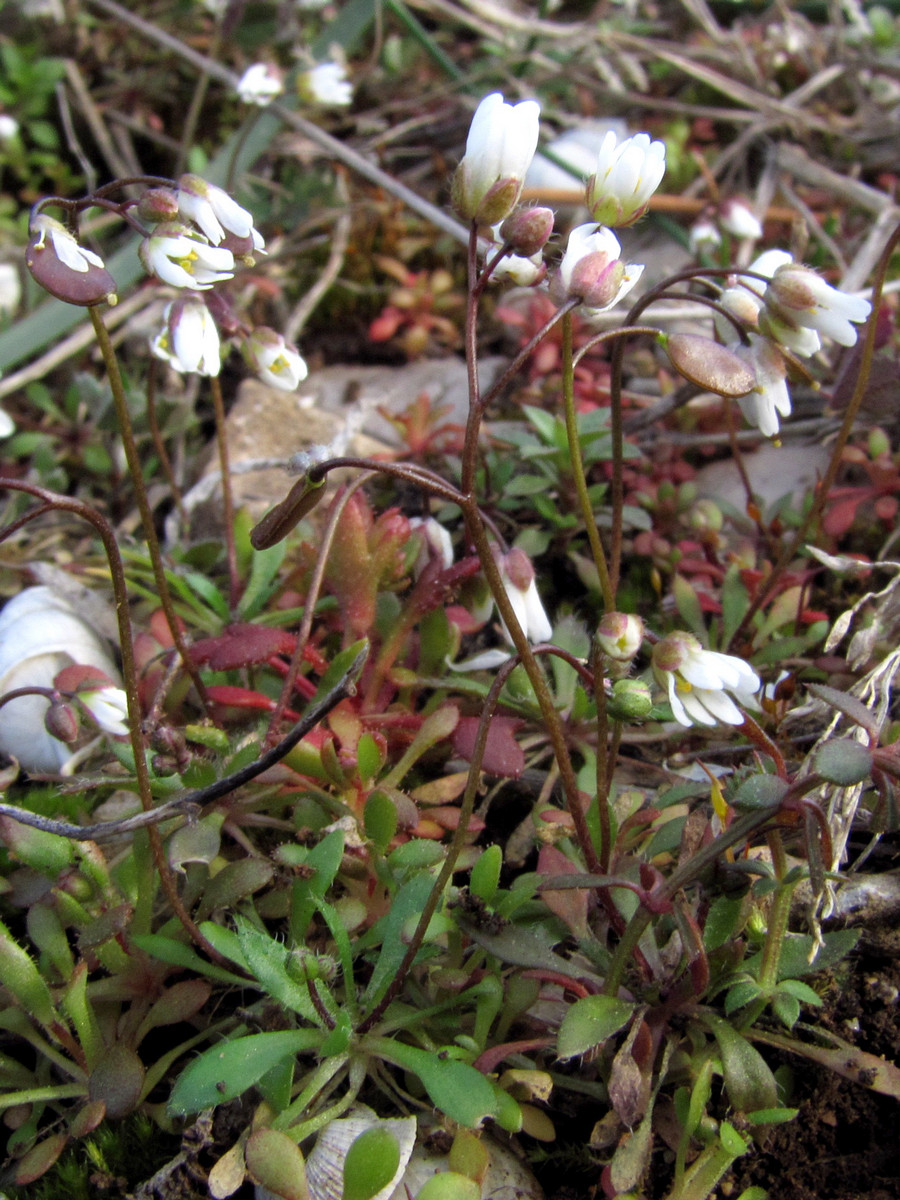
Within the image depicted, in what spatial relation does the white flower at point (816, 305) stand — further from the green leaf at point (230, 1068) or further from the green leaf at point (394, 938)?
the green leaf at point (230, 1068)

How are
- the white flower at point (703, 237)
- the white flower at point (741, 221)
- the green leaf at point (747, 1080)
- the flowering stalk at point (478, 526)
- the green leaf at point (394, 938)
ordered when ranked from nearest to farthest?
1. the flowering stalk at point (478, 526)
2. the green leaf at point (747, 1080)
3. the green leaf at point (394, 938)
4. the white flower at point (741, 221)
5. the white flower at point (703, 237)

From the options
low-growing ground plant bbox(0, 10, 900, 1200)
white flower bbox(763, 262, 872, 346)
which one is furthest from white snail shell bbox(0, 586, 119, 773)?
white flower bbox(763, 262, 872, 346)

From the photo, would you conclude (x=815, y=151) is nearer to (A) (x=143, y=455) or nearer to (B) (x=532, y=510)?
(B) (x=532, y=510)

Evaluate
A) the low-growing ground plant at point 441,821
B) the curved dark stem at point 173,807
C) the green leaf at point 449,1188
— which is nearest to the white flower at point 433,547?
the low-growing ground plant at point 441,821

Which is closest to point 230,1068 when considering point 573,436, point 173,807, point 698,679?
point 173,807

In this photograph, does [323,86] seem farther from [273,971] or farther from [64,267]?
[273,971]

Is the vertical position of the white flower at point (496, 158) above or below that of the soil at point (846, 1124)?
above
